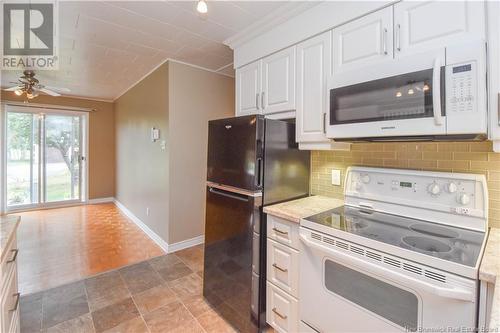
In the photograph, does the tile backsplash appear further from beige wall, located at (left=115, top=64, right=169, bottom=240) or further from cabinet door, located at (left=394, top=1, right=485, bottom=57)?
beige wall, located at (left=115, top=64, right=169, bottom=240)

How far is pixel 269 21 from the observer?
6.55ft

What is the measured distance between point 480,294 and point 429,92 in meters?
0.89

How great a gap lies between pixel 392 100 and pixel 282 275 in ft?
4.24

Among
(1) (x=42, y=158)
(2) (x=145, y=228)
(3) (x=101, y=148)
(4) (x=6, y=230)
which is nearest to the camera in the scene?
(4) (x=6, y=230)

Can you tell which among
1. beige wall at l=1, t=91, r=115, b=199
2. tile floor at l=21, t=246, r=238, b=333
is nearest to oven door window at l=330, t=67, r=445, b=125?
tile floor at l=21, t=246, r=238, b=333

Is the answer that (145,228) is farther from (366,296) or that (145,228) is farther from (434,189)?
(434,189)

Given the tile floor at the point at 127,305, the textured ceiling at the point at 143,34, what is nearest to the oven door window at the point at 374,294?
the tile floor at the point at 127,305

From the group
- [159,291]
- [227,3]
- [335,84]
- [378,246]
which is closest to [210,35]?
[227,3]

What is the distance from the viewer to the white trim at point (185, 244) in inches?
121

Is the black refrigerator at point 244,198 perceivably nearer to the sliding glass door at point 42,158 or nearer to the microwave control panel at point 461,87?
the microwave control panel at point 461,87

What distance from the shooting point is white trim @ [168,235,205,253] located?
3.08 meters

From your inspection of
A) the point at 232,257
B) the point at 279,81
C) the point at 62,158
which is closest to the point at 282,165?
the point at 279,81

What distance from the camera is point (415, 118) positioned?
47.8 inches

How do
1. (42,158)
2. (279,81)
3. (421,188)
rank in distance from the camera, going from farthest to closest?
(42,158) < (279,81) < (421,188)
